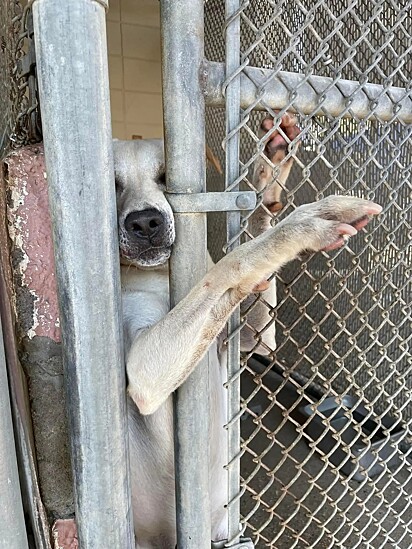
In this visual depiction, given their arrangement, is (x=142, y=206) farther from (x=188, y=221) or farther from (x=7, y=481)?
(x=7, y=481)

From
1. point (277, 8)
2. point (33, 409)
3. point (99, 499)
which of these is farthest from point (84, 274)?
point (277, 8)

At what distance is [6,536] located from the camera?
73 cm

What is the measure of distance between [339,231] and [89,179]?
1.46 ft

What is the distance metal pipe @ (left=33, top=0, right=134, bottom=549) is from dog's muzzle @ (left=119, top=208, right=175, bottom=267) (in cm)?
31

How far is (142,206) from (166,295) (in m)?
0.27

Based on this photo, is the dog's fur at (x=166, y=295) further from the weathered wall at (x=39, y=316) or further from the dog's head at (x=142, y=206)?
the weathered wall at (x=39, y=316)

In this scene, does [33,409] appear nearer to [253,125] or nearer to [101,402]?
[101,402]

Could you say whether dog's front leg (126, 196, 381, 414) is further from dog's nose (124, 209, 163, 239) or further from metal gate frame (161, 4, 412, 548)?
dog's nose (124, 209, 163, 239)

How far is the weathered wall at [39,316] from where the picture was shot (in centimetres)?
79

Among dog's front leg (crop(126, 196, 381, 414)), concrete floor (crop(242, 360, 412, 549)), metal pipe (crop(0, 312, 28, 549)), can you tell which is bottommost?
concrete floor (crop(242, 360, 412, 549))

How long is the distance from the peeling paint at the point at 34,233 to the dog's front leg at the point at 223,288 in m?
0.20

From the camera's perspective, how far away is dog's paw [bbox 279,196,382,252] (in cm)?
89

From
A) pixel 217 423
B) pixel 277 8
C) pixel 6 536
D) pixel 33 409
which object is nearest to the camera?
pixel 6 536

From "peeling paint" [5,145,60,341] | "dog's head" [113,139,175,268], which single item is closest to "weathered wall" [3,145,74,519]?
"peeling paint" [5,145,60,341]
